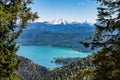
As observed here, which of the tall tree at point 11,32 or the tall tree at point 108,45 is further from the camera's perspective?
the tall tree at point 11,32

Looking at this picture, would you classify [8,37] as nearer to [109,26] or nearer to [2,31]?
[2,31]

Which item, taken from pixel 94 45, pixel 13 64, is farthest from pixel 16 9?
pixel 94 45

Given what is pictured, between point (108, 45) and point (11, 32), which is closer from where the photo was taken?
point (108, 45)

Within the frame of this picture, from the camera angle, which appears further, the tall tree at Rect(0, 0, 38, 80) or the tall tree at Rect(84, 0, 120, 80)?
the tall tree at Rect(0, 0, 38, 80)
